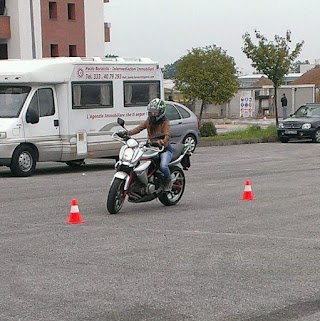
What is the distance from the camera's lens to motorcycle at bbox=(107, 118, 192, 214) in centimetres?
1248

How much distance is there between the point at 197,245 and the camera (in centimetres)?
988

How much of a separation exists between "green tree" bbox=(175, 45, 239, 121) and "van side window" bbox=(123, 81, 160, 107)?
24.0 metres

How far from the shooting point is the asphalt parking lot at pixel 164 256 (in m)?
7.04

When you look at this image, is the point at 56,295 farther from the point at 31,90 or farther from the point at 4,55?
the point at 4,55

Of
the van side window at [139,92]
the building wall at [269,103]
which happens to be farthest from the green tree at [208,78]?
the van side window at [139,92]

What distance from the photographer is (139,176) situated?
1271cm

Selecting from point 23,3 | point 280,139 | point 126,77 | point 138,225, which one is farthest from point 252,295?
point 23,3

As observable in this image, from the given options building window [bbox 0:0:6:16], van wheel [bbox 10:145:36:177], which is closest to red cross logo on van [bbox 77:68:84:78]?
van wheel [bbox 10:145:36:177]

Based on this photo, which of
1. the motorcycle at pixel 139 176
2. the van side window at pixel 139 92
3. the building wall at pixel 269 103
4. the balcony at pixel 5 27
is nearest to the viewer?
the motorcycle at pixel 139 176

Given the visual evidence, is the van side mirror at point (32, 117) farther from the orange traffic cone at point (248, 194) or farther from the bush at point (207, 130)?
the bush at point (207, 130)

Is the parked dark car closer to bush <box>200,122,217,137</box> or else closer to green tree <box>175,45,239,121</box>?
bush <box>200,122,217,137</box>

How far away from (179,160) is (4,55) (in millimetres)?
42684

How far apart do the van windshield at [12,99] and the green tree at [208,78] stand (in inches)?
1082

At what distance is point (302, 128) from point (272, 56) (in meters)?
6.56
